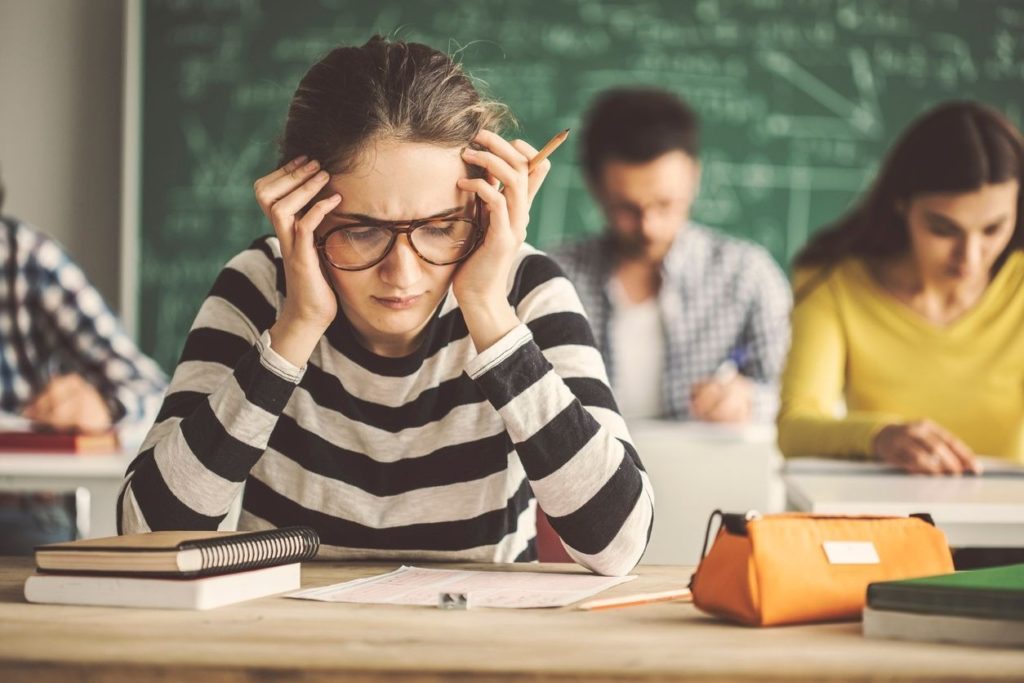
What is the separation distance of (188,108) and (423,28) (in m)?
0.86

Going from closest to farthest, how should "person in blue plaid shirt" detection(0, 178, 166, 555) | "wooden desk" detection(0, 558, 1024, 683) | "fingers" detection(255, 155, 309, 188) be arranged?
1. "wooden desk" detection(0, 558, 1024, 683)
2. "fingers" detection(255, 155, 309, 188)
3. "person in blue plaid shirt" detection(0, 178, 166, 555)

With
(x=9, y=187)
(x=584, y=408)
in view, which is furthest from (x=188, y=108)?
(x=584, y=408)

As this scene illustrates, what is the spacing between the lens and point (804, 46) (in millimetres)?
4195

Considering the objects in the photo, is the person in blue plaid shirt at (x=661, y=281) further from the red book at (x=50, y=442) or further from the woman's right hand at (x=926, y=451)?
the red book at (x=50, y=442)

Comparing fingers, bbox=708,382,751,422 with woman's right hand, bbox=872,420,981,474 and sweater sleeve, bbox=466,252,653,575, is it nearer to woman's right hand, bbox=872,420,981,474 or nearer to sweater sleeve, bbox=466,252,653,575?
woman's right hand, bbox=872,420,981,474

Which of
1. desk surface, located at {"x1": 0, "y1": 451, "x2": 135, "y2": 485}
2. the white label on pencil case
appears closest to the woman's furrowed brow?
the white label on pencil case

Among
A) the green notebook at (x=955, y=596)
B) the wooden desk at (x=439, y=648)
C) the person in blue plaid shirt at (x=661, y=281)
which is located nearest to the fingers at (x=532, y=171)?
the wooden desk at (x=439, y=648)

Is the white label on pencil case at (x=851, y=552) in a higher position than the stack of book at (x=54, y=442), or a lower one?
lower

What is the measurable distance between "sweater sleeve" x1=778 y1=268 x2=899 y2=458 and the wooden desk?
149 centimetres

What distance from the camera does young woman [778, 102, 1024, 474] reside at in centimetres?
246

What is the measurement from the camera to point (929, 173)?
251 centimetres

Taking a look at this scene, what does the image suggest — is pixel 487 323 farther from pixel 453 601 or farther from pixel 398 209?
pixel 453 601

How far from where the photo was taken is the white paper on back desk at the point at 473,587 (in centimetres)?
109

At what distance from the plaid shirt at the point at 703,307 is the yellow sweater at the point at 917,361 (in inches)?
35.9
